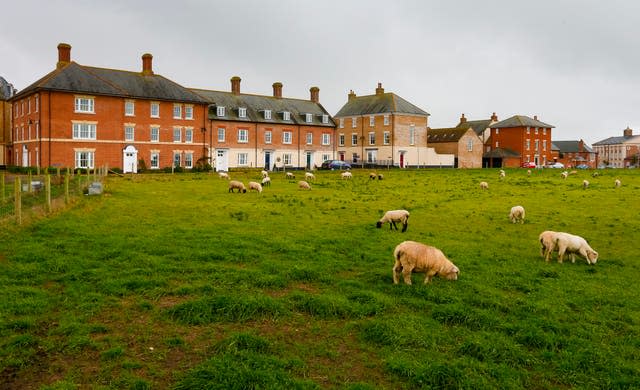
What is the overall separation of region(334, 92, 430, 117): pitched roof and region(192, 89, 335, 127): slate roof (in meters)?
9.56

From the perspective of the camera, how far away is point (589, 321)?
31.2 ft

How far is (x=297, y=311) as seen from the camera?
9.73 m

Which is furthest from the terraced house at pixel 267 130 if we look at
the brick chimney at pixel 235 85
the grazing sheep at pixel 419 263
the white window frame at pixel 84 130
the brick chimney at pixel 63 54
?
the grazing sheep at pixel 419 263

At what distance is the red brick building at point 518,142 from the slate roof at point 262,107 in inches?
1616

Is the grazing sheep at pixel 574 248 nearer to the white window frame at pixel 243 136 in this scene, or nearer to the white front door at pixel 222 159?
the white front door at pixel 222 159

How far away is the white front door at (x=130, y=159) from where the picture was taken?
194 ft

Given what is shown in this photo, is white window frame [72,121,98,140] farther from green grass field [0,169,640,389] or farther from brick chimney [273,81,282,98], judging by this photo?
green grass field [0,169,640,389]

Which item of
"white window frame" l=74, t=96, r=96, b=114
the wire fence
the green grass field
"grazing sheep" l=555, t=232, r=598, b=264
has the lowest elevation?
the green grass field

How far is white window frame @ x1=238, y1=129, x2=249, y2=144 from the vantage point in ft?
234

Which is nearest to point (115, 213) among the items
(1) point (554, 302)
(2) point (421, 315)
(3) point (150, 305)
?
(3) point (150, 305)

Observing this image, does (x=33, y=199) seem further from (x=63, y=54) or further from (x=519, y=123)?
(x=519, y=123)

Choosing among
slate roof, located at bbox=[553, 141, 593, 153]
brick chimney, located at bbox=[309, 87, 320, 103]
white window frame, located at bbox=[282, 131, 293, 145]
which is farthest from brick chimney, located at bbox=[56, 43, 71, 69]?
slate roof, located at bbox=[553, 141, 593, 153]

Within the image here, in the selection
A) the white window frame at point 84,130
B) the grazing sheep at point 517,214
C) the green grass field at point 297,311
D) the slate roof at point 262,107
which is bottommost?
the green grass field at point 297,311

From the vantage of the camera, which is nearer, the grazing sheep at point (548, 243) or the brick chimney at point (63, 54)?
the grazing sheep at point (548, 243)
